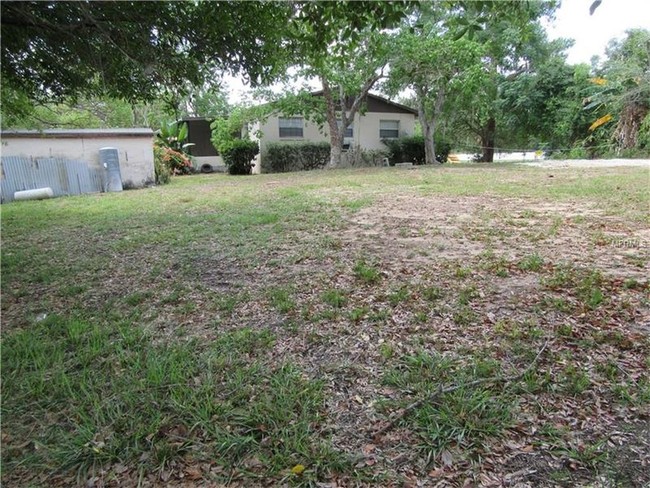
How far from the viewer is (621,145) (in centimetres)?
1869

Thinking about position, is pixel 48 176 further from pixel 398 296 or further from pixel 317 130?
pixel 317 130

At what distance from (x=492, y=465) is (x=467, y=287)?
1801 millimetres

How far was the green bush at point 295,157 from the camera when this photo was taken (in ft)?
61.6

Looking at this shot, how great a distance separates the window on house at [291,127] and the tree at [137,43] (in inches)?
565

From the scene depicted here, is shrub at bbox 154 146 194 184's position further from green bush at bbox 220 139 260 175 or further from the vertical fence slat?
the vertical fence slat

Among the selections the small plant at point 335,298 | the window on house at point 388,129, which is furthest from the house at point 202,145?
the small plant at point 335,298

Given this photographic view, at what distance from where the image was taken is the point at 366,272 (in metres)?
3.87

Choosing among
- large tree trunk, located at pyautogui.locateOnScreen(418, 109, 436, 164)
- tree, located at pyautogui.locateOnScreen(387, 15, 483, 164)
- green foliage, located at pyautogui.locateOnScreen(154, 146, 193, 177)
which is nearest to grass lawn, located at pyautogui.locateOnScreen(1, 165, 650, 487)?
green foliage, located at pyautogui.locateOnScreen(154, 146, 193, 177)

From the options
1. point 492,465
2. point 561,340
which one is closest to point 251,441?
point 492,465

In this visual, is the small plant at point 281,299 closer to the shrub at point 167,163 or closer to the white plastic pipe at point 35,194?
the white plastic pipe at point 35,194

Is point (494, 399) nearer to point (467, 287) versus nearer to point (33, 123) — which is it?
point (467, 287)

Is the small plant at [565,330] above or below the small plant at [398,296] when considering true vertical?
below

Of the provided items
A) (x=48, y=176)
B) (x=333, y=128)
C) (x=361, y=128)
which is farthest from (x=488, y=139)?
(x=48, y=176)

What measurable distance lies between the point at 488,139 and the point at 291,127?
555 inches
